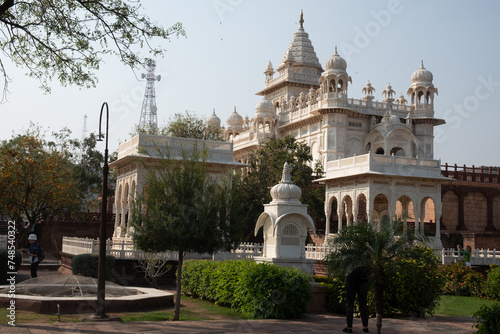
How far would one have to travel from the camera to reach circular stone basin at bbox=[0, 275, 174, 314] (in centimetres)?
1423

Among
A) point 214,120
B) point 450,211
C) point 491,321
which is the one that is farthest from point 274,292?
point 214,120

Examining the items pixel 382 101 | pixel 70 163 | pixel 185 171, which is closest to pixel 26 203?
pixel 70 163

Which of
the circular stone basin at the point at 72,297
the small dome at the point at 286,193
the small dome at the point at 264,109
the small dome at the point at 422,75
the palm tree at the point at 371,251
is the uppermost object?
→ the small dome at the point at 422,75

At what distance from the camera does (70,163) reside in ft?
153

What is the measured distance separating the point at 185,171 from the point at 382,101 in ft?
134

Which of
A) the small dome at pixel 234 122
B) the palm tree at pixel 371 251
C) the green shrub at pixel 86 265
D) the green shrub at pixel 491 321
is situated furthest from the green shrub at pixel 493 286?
the small dome at pixel 234 122

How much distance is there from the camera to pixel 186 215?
14.6 metres

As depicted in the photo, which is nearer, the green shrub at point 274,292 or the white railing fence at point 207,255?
the green shrub at point 274,292

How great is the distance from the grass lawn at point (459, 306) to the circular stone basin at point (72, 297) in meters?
7.38

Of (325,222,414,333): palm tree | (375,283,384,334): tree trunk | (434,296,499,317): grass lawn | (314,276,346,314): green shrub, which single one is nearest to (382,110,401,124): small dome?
(434,296,499,317): grass lawn

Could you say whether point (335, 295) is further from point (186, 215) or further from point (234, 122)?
point (234, 122)

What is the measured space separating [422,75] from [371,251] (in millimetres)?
42420

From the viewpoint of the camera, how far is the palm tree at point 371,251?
39.6ft

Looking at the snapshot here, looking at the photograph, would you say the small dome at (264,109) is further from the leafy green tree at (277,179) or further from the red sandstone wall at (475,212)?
the red sandstone wall at (475,212)
